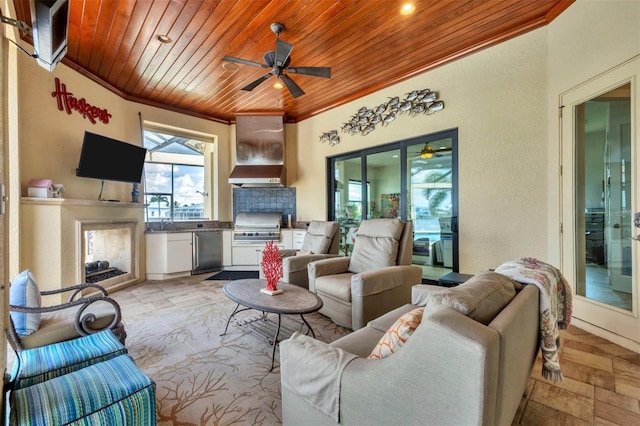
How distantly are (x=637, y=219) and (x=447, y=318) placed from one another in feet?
8.20

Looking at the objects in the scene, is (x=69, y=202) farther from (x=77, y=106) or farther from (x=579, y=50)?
(x=579, y=50)

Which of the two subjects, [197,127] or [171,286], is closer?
[171,286]

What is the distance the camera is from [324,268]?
2971 millimetres

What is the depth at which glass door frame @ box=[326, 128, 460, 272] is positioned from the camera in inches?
138

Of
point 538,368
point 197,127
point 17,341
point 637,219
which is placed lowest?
point 538,368

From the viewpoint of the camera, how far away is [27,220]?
2992 millimetres

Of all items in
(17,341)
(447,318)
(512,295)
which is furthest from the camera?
(17,341)

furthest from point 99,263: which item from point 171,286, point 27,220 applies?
point 27,220

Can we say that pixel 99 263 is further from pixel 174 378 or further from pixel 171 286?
pixel 174 378

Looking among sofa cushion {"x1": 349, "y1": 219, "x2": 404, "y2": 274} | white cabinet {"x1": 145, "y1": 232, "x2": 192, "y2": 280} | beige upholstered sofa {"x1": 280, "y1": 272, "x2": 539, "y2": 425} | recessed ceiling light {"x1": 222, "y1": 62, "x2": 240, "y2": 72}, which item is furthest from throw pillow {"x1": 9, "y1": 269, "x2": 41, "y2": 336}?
white cabinet {"x1": 145, "y1": 232, "x2": 192, "y2": 280}

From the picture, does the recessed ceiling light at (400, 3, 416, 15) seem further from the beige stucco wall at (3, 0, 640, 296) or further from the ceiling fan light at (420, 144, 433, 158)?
the ceiling fan light at (420, 144, 433, 158)

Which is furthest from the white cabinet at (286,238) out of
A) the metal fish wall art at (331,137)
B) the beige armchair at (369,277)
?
the beige armchair at (369,277)

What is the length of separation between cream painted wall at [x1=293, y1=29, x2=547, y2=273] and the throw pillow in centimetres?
378

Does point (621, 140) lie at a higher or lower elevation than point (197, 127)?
lower
